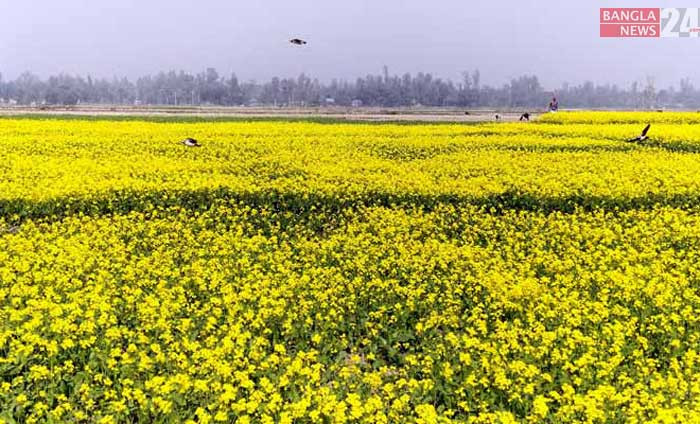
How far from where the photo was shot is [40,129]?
77.2 feet

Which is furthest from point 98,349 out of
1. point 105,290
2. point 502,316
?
point 502,316

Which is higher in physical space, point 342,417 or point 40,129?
point 40,129

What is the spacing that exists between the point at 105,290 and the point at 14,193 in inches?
196

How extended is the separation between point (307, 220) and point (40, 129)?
16810mm

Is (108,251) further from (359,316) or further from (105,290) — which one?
(359,316)

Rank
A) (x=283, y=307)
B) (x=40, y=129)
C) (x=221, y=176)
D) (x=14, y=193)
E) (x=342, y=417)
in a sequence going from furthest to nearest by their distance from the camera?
(x=40, y=129)
(x=221, y=176)
(x=14, y=193)
(x=283, y=307)
(x=342, y=417)

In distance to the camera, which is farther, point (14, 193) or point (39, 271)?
point (14, 193)

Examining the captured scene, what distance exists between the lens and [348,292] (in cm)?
783

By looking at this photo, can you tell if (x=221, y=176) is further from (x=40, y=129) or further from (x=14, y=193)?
(x=40, y=129)

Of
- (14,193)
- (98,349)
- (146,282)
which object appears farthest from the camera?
(14,193)

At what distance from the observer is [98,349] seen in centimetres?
601

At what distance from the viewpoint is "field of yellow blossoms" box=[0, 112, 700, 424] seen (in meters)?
5.32

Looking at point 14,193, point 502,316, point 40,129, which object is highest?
point 40,129

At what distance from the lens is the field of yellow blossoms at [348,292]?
532 centimetres
